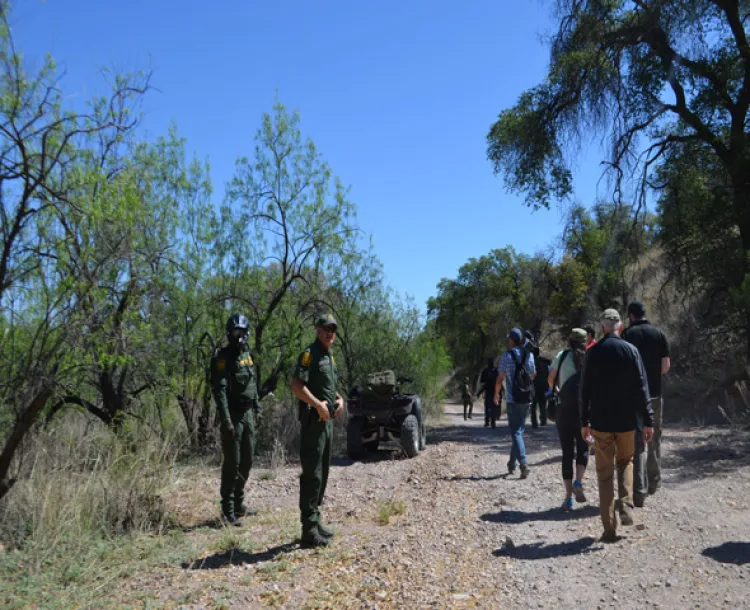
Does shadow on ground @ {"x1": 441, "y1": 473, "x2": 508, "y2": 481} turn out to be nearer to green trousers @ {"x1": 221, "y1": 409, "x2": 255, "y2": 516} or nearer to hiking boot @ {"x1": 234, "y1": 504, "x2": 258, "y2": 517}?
hiking boot @ {"x1": 234, "y1": 504, "x2": 258, "y2": 517}

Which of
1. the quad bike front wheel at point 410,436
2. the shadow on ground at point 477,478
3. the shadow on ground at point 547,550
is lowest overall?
the shadow on ground at point 547,550

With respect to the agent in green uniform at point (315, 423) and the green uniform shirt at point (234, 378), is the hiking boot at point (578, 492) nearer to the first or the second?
the agent in green uniform at point (315, 423)

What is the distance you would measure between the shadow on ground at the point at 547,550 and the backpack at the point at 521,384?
110 inches

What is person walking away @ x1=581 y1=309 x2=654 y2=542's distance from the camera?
5.34 metres

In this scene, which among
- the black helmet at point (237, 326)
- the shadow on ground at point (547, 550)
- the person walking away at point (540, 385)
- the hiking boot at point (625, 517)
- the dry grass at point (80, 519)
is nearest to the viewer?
the dry grass at point (80, 519)

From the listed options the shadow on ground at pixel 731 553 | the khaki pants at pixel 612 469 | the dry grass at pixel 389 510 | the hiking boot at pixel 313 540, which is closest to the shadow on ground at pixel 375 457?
the dry grass at pixel 389 510

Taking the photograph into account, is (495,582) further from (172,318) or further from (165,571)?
(172,318)

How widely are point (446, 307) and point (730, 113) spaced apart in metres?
32.9

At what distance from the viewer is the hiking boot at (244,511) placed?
267 inches

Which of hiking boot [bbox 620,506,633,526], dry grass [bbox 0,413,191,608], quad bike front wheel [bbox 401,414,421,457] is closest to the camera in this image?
dry grass [bbox 0,413,191,608]

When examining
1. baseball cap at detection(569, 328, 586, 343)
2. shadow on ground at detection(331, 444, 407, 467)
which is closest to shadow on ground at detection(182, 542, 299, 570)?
baseball cap at detection(569, 328, 586, 343)

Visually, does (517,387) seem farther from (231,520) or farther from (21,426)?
(21,426)

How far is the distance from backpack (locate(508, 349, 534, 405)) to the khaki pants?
251 cm

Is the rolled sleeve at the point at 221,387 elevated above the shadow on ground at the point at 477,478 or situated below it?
above
